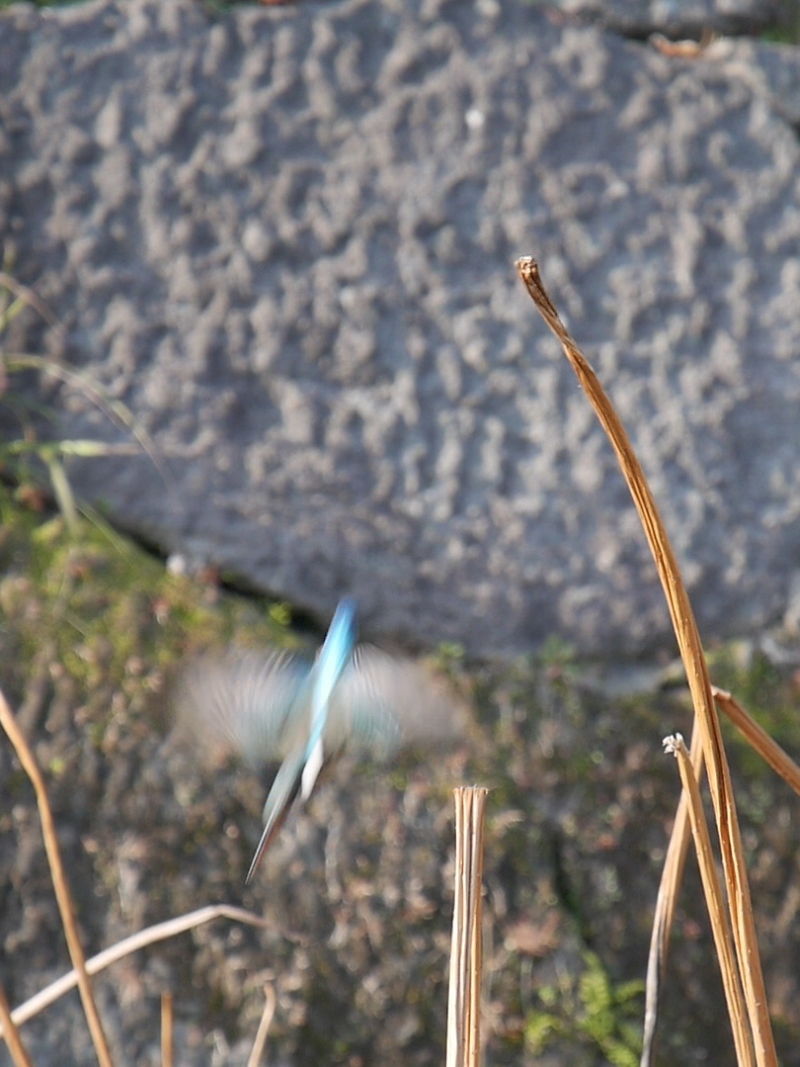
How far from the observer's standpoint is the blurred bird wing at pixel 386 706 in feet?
2.94

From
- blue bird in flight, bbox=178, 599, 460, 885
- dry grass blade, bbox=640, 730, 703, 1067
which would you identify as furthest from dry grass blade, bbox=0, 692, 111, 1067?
dry grass blade, bbox=640, 730, 703, 1067

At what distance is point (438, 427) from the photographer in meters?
1.38

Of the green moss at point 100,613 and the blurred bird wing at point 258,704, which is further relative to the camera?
the green moss at point 100,613

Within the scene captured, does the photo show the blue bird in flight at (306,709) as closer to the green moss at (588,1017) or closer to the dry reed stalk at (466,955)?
the dry reed stalk at (466,955)

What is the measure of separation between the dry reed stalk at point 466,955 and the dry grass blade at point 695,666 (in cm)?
10

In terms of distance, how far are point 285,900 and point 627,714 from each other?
1.31ft

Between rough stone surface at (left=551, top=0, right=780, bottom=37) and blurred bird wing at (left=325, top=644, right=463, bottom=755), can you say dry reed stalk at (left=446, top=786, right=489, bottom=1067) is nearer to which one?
blurred bird wing at (left=325, top=644, right=463, bottom=755)

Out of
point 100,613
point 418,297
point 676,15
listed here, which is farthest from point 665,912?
point 676,15

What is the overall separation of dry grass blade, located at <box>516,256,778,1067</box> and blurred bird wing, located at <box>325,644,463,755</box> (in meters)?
0.40

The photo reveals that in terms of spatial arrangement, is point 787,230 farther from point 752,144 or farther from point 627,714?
point 627,714

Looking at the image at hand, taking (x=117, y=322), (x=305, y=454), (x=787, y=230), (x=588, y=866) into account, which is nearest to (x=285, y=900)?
(x=588, y=866)

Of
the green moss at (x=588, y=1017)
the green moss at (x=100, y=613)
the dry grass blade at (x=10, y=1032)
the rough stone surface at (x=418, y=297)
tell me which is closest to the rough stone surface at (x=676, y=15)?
the rough stone surface at (x=418, y=297)

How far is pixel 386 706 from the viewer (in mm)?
952

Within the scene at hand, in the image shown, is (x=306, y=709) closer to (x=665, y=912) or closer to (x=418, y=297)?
(x=665, y=912)
